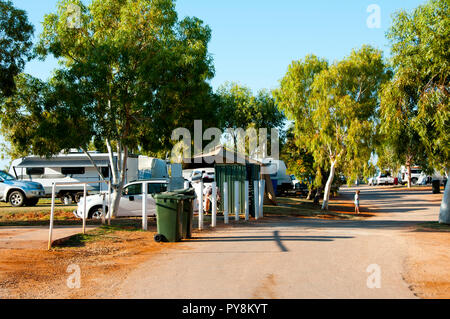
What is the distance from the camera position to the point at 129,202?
1839 centimetres

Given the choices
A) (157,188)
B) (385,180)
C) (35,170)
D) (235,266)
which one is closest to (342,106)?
(157,188)

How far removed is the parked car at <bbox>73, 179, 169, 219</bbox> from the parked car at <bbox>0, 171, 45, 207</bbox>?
812cm

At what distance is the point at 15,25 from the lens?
52.5 feet

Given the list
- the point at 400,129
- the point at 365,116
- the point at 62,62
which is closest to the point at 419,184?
the point at 365,116

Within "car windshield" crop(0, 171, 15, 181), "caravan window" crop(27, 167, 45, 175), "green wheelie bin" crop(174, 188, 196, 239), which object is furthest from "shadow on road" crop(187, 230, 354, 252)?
"caravan window" crop(27, 167, 45, 175)

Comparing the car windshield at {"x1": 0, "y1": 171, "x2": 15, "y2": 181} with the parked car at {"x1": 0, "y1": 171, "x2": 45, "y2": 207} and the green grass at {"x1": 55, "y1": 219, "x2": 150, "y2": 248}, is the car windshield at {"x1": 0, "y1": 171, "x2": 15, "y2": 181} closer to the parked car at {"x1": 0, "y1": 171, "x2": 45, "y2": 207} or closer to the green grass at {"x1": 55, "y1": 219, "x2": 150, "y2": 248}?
the parked car at {"x1": 0, "y1": 171, "x2": 45, "y2": 207}

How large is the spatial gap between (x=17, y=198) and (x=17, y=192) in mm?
326

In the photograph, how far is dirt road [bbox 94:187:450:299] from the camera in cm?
664

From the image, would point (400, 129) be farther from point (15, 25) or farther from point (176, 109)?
point (15, 25)

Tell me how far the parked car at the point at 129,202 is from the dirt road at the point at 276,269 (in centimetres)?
541

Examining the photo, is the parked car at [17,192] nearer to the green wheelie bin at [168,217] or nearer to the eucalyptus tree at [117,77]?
the eucalyptus tree at [117,77]

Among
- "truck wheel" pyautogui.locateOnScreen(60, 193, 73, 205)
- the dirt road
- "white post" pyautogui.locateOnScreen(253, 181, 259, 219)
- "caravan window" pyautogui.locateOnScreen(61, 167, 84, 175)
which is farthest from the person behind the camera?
"caravan window" pyautogui.locateOnScreen(61, 167, 84, 175)

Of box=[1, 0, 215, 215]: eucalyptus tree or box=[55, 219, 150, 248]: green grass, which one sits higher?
box=[1, 0, 215, 215]: eucalyptus tree

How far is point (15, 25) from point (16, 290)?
11.8m
